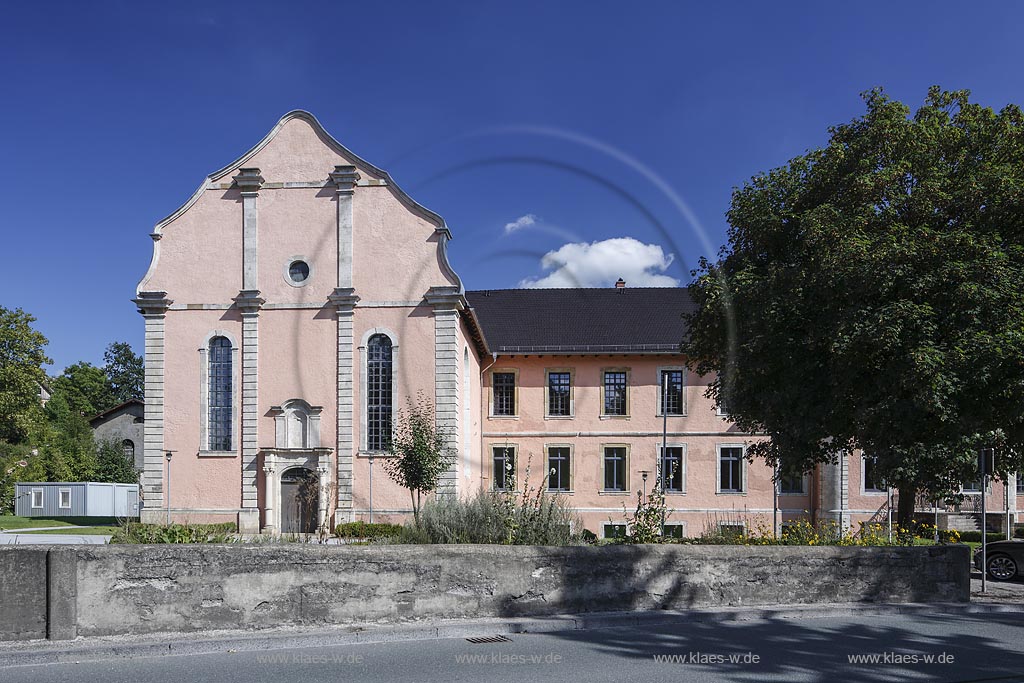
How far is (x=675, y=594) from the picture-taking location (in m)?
11.4

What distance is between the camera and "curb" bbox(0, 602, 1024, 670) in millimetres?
8875

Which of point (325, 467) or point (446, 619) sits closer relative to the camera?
point (446, 619)

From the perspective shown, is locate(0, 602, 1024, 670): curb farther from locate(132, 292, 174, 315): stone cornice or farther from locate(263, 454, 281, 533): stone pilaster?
locate(132, 292, 174, 315): stone cornice

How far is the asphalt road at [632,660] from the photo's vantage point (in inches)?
320

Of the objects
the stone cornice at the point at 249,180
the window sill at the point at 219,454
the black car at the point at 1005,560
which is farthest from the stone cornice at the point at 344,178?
the black car at the point at 1005,560

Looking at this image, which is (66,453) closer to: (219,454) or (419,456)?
(219,454)

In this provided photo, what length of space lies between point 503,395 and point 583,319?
5913 millimetres

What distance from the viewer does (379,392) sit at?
108 feet

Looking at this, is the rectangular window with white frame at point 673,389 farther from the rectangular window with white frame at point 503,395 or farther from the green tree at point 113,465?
the green tree at point 113,465

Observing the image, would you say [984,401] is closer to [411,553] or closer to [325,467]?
[411,553]

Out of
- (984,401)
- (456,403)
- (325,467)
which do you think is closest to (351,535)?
(325,467)

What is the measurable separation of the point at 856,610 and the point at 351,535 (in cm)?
1954

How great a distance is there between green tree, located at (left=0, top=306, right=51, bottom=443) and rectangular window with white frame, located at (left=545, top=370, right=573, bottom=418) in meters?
32.9

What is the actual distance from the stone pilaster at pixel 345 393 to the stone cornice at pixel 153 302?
21.5 feet
